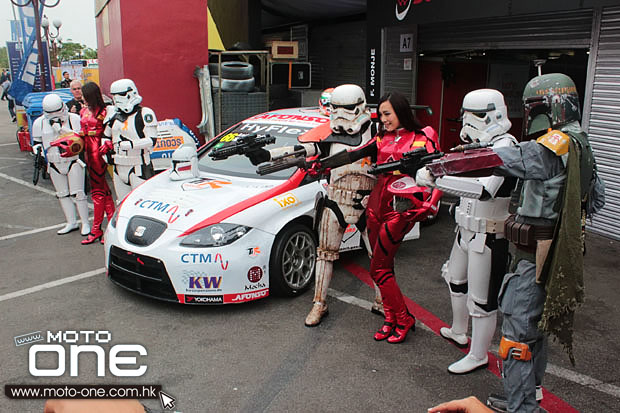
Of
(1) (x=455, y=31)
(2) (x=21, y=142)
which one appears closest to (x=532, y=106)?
(1) (x=455, y=31)

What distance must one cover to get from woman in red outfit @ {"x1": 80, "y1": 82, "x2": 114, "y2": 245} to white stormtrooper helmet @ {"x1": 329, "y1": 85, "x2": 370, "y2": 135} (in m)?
3.78

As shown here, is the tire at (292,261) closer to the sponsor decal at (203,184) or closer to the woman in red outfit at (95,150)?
the sponsor decal at (203,184)

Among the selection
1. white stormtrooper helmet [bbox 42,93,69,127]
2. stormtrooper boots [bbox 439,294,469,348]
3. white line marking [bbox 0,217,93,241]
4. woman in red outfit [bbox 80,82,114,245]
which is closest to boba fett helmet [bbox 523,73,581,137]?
stormtrooper boots [bbox 439,294,469,348]

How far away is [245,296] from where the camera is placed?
4.75m

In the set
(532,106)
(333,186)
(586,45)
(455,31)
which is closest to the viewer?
(532,106)

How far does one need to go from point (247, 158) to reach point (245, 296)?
171 centimetres

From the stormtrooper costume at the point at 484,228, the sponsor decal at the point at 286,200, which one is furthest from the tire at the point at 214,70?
the stormtrooper costume at the point at 484,228

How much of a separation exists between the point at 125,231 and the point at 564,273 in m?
3.73

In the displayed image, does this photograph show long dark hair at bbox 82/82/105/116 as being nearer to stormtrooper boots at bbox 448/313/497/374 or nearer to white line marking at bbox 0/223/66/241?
white line marking at bbox 0/223/66/241

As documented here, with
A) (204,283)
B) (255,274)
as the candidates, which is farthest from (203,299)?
(255,274)

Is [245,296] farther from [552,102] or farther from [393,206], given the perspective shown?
[552,102]

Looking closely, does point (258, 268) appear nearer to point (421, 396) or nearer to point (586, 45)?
point (421, 396)

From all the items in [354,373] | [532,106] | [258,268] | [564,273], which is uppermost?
[532,106]

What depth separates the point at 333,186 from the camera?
4.51 metres
